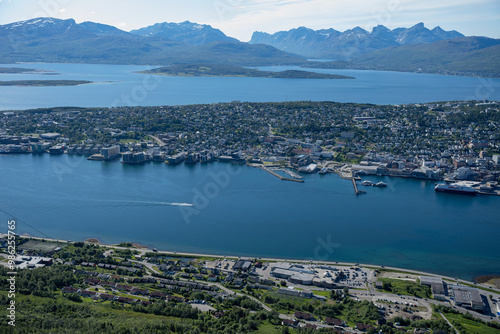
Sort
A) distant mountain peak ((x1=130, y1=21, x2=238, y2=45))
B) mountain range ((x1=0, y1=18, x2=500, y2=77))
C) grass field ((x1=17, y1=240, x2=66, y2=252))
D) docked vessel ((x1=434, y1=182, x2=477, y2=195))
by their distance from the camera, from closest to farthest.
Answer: grass field ((x1=17, y1=240, x2=66, y2=252))
docked vessel ((x1=434, y1=182, x2=477, y2=195))
mountain range ((x1=0, y1=18, x2=500, y2=77))
distant mountain peak ((x1=130, y1=21, x2=238, y2=45))

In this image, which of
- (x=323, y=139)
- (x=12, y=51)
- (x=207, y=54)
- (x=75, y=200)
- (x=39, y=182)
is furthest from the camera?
(x=207, y=54)

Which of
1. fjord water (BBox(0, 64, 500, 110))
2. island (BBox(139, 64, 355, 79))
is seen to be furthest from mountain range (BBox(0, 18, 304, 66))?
fjord water (BBox(0, 64, 500, 110))

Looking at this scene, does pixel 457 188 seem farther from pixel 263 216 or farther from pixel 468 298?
pixel 468 298

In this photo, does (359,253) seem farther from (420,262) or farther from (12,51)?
(12,51)

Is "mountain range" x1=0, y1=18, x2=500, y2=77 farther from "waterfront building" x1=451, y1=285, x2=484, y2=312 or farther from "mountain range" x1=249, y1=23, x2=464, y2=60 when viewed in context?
"waterfront building" x1=451, y1=285, x2=484, y2=312

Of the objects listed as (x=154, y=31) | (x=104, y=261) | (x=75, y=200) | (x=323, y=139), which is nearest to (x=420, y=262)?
(x=104, y=261)

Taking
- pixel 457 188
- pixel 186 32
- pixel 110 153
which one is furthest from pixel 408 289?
pixel 186 32
